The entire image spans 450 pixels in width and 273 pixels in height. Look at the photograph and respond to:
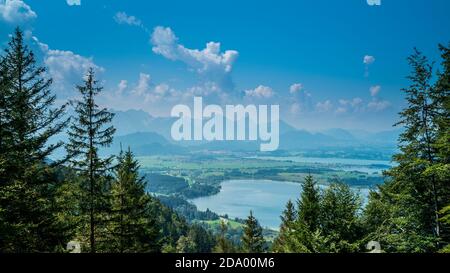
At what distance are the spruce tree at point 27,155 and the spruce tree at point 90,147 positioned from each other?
27.7 inches

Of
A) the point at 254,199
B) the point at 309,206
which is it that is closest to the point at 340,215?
the point at 309,206

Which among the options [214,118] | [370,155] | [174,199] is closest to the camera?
[214,118]

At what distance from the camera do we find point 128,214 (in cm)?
1502

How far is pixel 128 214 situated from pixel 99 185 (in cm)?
331

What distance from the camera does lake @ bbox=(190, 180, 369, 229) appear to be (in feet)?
338

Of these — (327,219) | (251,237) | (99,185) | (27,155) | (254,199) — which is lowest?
(254,199)

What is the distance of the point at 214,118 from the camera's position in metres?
10.2

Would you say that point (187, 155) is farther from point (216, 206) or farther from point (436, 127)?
point (436, 127)

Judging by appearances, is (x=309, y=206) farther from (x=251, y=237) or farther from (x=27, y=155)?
(x=251, y=237)

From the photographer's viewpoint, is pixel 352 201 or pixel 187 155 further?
pixel 187 155

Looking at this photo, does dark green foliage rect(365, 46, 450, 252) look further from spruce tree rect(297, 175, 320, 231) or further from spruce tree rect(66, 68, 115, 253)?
spruce tree rect(66, 68, 115, 253)

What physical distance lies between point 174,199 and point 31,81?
437 feet

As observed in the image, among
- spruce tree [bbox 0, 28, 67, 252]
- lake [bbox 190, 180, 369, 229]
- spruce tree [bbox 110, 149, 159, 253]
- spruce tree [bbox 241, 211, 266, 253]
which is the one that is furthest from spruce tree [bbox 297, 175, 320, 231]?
lake [bbox 190, 180, 369, 229]
